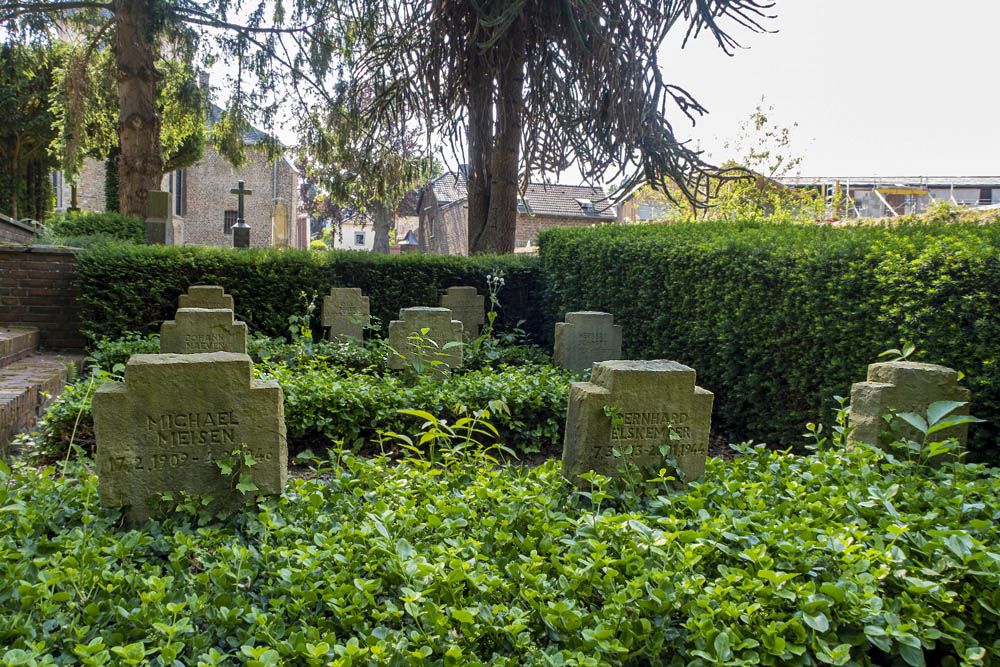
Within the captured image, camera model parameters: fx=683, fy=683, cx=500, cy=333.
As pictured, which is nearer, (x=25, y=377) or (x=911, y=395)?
(x=911, y=395)

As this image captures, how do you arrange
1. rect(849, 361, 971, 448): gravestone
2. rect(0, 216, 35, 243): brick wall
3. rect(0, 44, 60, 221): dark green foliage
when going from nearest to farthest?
rect(849, 361, 971, 448): gravestone
rect(0, 216, 35, 243): brick wall
rect(0, 44, 60, 221): dark green foliage

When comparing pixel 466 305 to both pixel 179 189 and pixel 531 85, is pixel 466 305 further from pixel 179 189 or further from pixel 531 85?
pixel 179 189

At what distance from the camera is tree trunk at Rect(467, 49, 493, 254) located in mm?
11641

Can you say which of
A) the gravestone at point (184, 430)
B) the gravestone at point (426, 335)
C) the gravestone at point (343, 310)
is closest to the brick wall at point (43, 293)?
the gravestone at point (343, 310)

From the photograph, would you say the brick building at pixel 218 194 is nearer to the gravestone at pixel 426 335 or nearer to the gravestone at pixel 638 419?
the gravestone at pixel 426 335

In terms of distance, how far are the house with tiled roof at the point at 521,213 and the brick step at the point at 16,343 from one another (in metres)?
22.8

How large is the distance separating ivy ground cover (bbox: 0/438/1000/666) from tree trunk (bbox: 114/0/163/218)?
11.9 meters

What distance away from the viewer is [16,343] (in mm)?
7328

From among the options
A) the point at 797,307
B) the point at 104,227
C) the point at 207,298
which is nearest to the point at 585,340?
the point at 797,307

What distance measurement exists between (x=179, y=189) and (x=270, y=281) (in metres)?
27.1

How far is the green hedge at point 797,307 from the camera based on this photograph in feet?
13.4

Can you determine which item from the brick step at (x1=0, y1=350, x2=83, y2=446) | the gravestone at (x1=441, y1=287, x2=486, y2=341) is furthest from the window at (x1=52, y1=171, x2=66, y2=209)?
the gravestone at (x1=441, y1=287, x2=486, y2=341)

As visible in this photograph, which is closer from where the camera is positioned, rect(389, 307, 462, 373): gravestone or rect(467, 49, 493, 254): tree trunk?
rect(389, 307, 462, 373): gravestone

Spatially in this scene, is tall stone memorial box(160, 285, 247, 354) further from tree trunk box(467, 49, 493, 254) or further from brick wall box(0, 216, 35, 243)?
brick wall box(0, 216, 35, 243)
